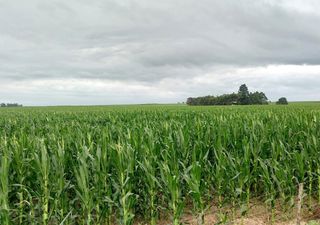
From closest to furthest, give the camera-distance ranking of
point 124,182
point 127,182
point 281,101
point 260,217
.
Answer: point 124,182, point 127,182, point 260,217, point 281,101

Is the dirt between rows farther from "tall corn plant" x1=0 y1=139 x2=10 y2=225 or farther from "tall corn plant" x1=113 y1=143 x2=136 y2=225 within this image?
"tall corn plant" x1=0 y1=139 x2=10 y2=225

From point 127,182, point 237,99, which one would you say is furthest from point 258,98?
point 127,182

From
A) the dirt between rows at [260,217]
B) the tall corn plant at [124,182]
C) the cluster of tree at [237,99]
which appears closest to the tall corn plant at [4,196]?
the tall corn plant at [124,182]

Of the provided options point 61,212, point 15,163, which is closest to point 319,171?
point 61,212

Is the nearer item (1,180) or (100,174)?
(1,180)

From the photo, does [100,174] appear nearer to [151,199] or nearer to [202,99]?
[151,199]

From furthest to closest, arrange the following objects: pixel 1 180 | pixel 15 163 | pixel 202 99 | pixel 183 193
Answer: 1. pixel 202 99
2. pixel 183 193
3. pixel 15 163
4. pixel 1 180

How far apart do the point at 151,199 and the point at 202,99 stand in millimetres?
110430

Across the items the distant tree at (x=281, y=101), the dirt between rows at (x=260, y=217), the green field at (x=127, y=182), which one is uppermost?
the distant tree at (x=281, y=101)

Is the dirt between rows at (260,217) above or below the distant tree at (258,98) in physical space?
below

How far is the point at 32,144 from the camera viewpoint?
280 inches

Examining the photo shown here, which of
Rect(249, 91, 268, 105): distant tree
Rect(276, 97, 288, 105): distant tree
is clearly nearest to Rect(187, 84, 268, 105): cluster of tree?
Rect(249, 91, 268, 105): distant tree

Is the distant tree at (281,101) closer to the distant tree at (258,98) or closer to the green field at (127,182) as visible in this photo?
the distant tree at (258,98)

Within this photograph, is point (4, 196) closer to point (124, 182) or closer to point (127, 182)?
point (124, 182)
